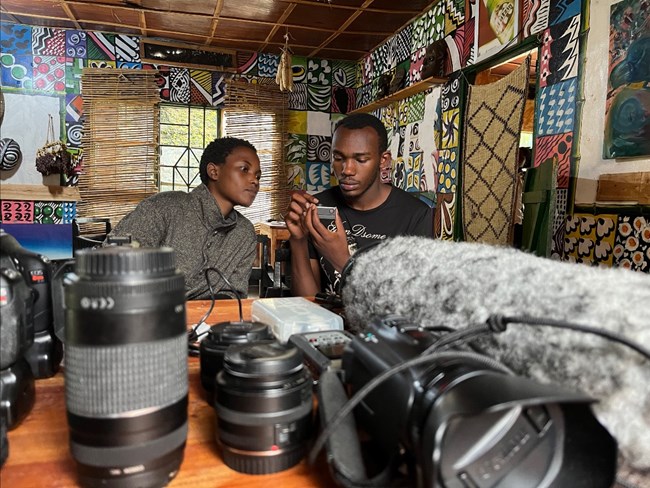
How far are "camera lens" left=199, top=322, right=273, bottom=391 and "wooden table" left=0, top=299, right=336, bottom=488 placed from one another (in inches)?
1.8

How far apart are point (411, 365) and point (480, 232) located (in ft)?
7.88

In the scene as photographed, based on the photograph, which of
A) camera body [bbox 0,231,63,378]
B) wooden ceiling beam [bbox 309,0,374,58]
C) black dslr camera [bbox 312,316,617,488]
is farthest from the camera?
wooden ceiling beam [bbox 309,0,374,58]

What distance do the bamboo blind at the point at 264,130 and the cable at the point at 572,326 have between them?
404 cm

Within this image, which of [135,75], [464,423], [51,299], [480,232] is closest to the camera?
[464,423]

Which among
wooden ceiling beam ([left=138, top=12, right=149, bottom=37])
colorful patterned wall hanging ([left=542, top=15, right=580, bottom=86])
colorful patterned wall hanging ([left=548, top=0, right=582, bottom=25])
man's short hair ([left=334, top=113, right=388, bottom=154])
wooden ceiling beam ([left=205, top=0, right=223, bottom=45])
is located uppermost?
wooden ceiling beam ([left=138, top=12, right=149, bottom=37])

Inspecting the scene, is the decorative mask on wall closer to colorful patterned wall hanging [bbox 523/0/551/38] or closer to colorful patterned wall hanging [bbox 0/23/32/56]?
colorful patterned wall hanging [bbox 523/0/551/38]

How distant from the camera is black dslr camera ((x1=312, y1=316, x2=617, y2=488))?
1.14 ft

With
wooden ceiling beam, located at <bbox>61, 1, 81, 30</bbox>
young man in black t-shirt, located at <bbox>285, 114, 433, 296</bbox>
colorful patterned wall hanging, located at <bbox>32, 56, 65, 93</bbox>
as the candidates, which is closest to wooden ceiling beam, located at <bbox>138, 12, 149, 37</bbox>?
wooden ceiling beam, located at <bbox>61, 1, 81, 30</bbox>

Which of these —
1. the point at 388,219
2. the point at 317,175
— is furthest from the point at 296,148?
the point at 388,219

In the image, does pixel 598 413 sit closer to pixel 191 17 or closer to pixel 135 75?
pixel 191 17

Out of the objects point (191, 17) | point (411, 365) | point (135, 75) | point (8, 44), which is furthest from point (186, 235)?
point (8, 44)

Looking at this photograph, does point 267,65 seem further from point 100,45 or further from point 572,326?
point 572,326

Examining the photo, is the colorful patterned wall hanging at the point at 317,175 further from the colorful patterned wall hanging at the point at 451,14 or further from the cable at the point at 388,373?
the cable at the point at 388,373

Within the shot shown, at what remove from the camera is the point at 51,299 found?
68cm
